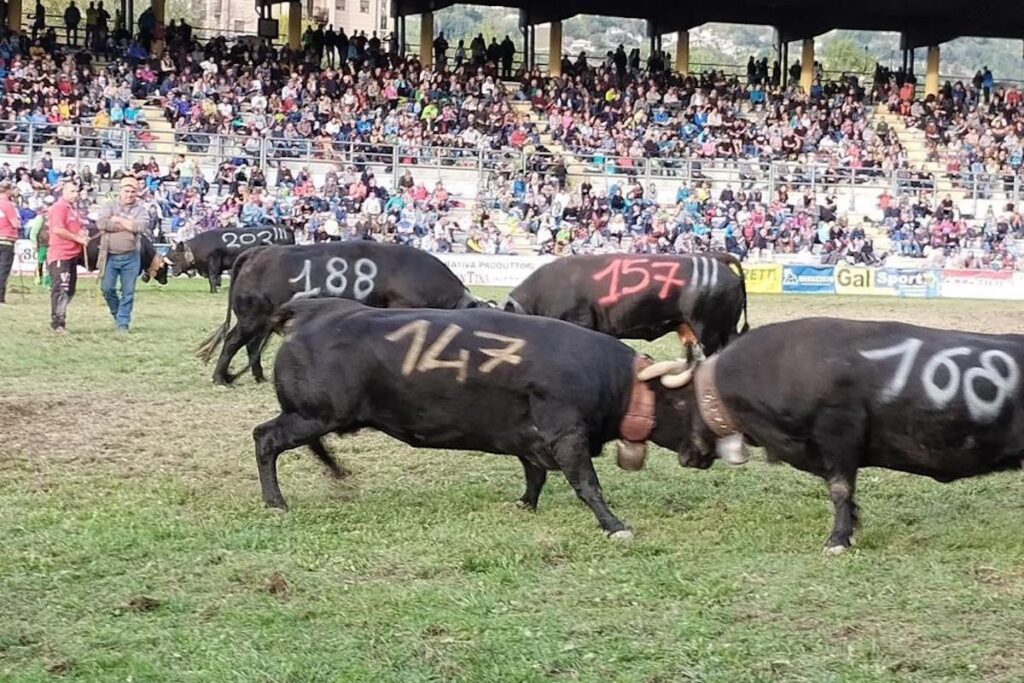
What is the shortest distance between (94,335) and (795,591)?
1140 cm

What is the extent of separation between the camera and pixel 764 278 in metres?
30.2

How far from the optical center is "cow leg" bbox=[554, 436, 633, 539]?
7238 millimetres

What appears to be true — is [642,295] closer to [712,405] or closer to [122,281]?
[712,405]

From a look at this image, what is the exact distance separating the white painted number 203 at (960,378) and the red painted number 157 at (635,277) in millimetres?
6040

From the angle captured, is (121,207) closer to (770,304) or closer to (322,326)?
(322,326)

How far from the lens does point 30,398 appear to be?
11.3 meters

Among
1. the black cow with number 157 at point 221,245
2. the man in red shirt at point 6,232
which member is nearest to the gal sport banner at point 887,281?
the black cow with number 157 at point 221,245

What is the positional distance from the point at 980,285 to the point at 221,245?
16752mm

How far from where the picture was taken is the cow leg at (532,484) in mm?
7891

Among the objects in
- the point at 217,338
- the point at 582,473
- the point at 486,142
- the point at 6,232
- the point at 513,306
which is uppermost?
the point at 486,142

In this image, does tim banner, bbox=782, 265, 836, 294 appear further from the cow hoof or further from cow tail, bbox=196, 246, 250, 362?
the cow hoof

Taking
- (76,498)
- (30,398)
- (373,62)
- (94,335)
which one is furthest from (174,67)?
(76,498)

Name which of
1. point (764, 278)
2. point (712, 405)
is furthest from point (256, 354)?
point (764, 278)

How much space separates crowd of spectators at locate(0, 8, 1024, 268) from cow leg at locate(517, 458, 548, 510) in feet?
69.3
